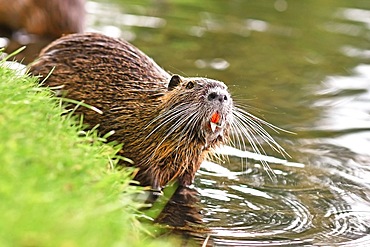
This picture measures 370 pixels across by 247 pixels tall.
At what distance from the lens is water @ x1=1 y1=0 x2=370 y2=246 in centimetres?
459

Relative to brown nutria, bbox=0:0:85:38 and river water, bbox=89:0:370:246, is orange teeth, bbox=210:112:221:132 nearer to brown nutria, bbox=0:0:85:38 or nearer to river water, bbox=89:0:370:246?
river water, bbox=89:0:370:246

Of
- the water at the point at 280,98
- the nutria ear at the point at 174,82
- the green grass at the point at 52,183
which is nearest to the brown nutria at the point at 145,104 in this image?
the nutria ear at the point at 174,82

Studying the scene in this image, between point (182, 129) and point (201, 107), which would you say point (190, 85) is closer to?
point (201, 107)

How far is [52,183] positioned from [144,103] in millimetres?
1913

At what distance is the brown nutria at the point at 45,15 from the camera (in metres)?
7.77

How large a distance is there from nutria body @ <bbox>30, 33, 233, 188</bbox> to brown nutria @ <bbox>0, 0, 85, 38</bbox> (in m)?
2.33

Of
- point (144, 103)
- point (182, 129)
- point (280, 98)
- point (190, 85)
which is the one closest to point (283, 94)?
point (280, 98)

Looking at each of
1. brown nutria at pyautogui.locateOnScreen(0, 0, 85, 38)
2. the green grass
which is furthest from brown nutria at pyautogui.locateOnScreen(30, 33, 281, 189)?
brown nutria at pyautogui.locateOnScreen(0, 0, 85, 38)

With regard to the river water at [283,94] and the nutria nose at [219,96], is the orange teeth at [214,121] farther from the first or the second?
the river water at [283,94]

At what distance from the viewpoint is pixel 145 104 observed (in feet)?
16.4

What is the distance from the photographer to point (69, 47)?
17.8 feet

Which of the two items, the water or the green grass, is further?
the water

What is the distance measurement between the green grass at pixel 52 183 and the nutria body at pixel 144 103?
70 centimetres

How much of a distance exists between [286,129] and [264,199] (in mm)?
1401
